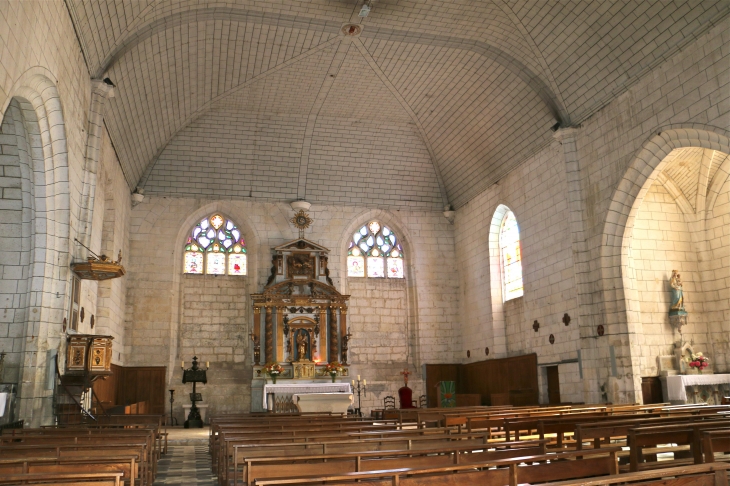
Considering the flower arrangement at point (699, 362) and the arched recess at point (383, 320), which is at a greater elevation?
the arched recess at point (383, 320)

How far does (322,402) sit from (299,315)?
522 cm

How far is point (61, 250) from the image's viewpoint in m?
11.2

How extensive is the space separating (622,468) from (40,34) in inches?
358

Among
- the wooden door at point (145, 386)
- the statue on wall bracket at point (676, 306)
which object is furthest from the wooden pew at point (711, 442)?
the wooden door at point (145, 386)

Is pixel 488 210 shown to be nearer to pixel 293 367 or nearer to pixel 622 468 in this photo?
pixel 293 367

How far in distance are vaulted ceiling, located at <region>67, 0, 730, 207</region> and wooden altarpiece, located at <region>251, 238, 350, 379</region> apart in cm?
323

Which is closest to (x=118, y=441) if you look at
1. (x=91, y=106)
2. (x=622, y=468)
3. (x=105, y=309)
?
(x=622, y=468)

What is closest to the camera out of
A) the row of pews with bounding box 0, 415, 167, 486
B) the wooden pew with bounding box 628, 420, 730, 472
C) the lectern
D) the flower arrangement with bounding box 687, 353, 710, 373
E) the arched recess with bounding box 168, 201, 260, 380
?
the row of pews with bounding box 0, 415, 167, 486

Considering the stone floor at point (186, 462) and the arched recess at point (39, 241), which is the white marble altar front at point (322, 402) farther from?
the arched recess at point (39, 241)

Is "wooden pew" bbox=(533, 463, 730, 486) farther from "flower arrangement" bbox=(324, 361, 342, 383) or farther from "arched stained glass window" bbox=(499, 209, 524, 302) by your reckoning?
"flower arrangement" bbox=(324, 361, 342, 383)

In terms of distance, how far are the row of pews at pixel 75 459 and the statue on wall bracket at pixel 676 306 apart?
476 inches

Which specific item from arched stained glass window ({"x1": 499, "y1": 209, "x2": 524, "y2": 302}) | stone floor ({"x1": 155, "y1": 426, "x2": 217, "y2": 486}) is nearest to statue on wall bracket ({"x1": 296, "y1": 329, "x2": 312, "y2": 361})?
stone floor ({"x1": 155, "y1": 426, "x2": 217, "y2": 486})

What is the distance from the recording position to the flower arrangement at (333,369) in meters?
18.8

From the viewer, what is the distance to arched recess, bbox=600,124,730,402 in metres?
13.3
